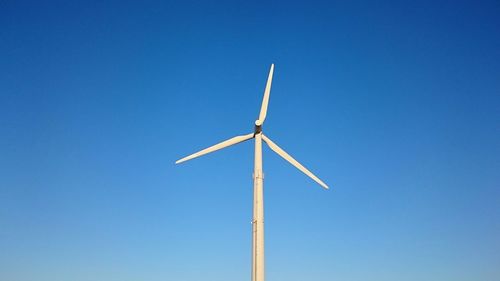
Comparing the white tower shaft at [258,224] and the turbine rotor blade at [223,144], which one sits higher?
the turbine rotor blade at [223,144]

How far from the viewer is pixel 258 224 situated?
1925 inches

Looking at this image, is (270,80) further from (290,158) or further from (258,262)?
(258,262)

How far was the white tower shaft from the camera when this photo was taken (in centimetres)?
4719

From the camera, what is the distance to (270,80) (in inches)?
2352

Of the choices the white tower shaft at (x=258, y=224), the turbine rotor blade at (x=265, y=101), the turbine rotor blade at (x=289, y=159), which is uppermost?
the turbine rotor blade at (x=265, y=101)

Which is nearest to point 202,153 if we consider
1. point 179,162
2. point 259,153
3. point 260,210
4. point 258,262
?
point 179,162

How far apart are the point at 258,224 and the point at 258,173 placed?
228 inches

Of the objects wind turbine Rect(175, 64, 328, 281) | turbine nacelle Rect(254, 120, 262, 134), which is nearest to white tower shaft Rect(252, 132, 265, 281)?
wind turbine Rect(175, 64, 328, 281)

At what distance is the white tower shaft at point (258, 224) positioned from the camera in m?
47.2

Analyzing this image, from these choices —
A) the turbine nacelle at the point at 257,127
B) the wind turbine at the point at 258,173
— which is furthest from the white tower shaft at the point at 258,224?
the turbine nacelle at the point at 257,127

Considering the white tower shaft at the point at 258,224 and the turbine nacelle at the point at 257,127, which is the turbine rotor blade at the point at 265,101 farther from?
the white tower shaft at the point at 258,224

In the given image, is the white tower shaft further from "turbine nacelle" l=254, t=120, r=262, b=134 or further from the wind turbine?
"turbine nacelle" l=254, t=120, r=262, b=134

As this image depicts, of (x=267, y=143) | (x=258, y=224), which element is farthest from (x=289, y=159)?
(x=258, y=224)

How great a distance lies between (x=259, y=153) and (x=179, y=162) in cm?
987
